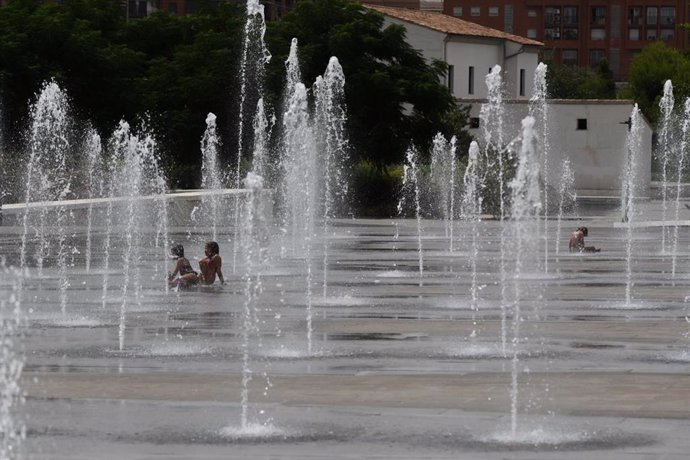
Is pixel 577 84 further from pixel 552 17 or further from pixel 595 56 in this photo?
pixel 595 56

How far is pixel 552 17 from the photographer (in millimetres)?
148375

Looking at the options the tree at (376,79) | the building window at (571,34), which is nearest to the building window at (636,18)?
the building window at (571,34)

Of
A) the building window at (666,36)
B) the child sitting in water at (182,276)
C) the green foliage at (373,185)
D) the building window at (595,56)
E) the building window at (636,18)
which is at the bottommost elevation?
the child sitting in water at (182,276)

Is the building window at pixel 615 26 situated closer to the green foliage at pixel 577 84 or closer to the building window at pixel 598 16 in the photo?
the building window at pixel 598 16

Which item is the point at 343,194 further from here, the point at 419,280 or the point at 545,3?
the point at 545,3

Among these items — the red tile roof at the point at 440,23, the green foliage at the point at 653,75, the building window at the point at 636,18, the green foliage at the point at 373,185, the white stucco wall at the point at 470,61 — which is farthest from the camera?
the building window at the point at 636,18

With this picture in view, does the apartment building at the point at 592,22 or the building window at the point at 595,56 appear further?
the building window at the point at 595,56

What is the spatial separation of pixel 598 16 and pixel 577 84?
2908cm

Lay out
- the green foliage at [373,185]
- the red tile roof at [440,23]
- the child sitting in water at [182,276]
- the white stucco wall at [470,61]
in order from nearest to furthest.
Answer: the child sitting in water at [182,276]
the green foliage at [373,185]
the red tile roof at [440,23]
the white stucco wall at [470,61]

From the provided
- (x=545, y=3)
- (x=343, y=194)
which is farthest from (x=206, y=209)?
(x=545, y=3)

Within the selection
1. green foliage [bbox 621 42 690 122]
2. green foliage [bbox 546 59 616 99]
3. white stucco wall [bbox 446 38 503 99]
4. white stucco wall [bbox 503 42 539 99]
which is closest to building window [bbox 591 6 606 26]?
green foliage [bbox 546 59 616 99]

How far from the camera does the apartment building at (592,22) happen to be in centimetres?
14788

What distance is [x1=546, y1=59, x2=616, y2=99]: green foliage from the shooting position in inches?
4601

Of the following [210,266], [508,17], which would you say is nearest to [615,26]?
[508,17]
